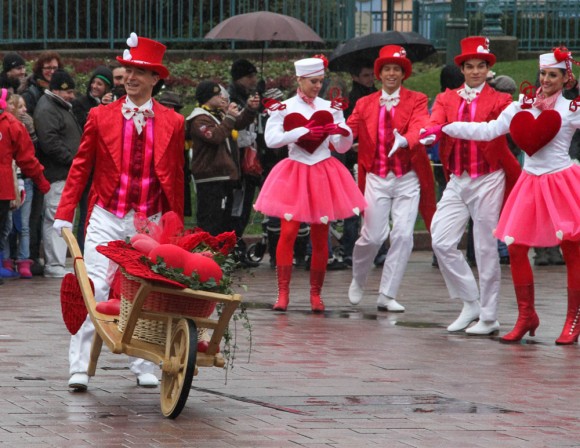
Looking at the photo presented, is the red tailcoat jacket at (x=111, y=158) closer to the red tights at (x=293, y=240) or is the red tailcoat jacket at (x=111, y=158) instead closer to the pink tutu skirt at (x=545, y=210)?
the pink tutu skirt at (x=545, y=210)

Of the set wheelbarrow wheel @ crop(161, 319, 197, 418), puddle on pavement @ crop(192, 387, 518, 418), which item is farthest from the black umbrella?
wheelbarrow wheel @ crop(161, 319, 197, 418)


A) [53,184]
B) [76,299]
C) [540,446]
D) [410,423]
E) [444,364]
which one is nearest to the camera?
[540,446]

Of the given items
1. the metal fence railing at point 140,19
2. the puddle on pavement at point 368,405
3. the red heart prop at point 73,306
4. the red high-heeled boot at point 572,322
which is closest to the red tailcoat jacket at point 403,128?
the red high-heeled boot at point 572,322

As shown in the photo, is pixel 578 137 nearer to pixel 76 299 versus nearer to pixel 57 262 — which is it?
pixel 57 262

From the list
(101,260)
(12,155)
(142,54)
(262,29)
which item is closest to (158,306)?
(101,260)

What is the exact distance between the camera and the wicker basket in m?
7.90

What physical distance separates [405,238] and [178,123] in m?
4.31

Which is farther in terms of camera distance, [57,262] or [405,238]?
[57,262]

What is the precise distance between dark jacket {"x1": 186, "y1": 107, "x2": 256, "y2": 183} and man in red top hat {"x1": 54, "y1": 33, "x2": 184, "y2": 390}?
655 cm

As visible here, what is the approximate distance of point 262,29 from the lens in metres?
18.0

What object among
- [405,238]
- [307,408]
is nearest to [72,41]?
[405,238]

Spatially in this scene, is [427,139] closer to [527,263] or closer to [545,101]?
[545,101]

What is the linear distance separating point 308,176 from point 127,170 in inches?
163

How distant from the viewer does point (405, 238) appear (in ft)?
42.3
